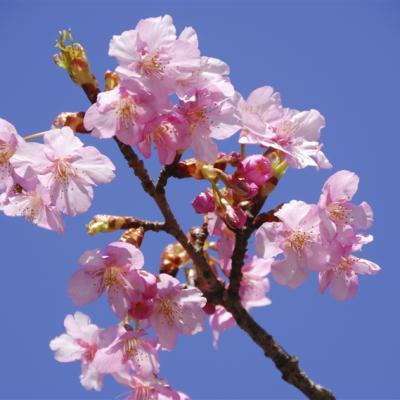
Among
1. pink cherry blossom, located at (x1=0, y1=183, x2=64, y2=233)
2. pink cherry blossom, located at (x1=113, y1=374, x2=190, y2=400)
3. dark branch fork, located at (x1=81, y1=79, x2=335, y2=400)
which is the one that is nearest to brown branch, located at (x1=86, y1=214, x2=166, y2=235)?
dark branch fork, located at (x1=81, y1=79, x2=335, y2=400)

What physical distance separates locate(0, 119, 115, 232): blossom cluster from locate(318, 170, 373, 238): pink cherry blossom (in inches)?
33.8

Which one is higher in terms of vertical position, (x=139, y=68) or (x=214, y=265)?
(x=139, y=68)

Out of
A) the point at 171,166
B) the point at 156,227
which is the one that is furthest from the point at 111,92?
the point at 156,227

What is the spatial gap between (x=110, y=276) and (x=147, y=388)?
515 mm

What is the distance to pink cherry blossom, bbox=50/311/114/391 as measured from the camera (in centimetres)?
240

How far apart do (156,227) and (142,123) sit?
475 millimetres

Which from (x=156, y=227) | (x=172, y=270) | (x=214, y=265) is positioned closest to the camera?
(x=156, y=227)

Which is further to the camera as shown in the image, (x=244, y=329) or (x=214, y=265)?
(x=214, y=265)

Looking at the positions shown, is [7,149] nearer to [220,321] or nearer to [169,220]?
[169,220]

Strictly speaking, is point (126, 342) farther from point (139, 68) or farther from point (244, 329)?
point (139, 68)

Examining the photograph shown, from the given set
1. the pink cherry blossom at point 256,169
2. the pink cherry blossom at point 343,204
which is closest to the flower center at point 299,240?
the pink cherry blossom at point 343,204

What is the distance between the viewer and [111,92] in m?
2.00

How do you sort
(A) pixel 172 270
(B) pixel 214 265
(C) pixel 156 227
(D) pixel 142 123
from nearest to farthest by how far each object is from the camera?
(D) pixel 142 123
(C) pixel 156 227
(A) pixel 172 270
(B) pixel 214 265

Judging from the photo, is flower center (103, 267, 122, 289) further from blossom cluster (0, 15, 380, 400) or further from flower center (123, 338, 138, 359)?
flower center (123, 338, 138, 359)
